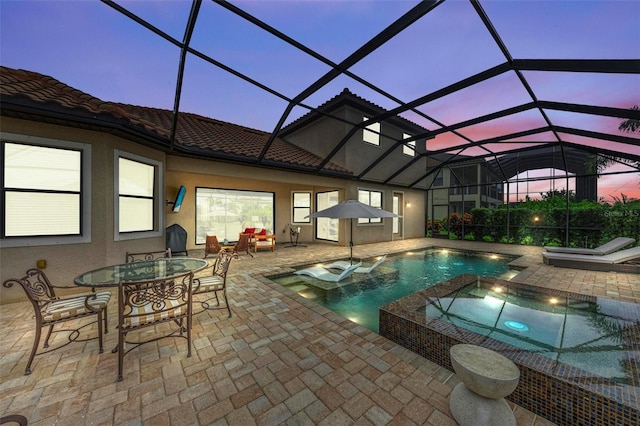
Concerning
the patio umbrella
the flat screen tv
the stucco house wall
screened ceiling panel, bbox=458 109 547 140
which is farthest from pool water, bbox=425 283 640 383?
the flat screen tv

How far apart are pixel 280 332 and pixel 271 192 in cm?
939

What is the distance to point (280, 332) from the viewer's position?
3191 millimetres

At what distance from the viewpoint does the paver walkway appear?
1.88 m

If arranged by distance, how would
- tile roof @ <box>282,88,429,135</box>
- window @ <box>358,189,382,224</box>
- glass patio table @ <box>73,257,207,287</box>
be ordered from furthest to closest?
window @ <box>358,189,382,224</box> → tile roof @ <box>282,88,429,135</box> → glass patio table @ <box>73,257,207,287</box>

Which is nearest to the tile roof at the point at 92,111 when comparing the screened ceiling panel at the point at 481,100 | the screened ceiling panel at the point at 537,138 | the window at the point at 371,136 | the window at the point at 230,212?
the window at the point at 230,212

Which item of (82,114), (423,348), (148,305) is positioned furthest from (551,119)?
(82,114)

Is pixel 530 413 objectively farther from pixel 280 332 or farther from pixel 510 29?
pixel 510 29

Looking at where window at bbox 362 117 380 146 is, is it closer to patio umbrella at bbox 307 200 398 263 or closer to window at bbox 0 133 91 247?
patio umbrella at bbox 307 200 398 263

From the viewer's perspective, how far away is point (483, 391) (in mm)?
1723

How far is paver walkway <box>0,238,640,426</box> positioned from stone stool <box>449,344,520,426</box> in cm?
A: 16

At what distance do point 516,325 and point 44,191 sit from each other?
837 centimetres

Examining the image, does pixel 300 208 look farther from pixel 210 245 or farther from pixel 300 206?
pixel 210 245

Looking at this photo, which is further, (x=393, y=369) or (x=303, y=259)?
(x=303, y=259)

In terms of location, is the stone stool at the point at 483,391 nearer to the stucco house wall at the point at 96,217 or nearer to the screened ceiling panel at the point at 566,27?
the stucco house wall at the point at 96,217
